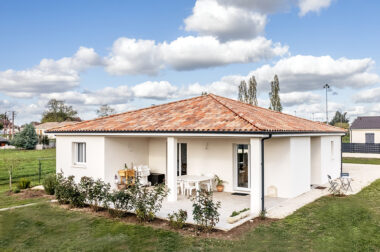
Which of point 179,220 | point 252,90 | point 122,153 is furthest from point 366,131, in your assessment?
point 179,220

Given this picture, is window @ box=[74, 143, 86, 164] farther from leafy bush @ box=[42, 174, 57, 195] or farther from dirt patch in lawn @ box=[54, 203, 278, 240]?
dirt patch in lawn @ box=[54, 203, 278, 240]

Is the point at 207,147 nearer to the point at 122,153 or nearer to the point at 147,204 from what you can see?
the point at 122,153

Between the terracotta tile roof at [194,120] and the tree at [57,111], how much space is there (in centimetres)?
9240

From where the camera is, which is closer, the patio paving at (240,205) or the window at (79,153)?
the patio paving at (240,205)

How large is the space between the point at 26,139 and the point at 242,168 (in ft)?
169

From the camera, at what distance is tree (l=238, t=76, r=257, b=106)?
5422cm

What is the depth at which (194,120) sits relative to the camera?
1297cm

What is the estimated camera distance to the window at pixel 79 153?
15927 mm

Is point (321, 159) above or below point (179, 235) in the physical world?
above

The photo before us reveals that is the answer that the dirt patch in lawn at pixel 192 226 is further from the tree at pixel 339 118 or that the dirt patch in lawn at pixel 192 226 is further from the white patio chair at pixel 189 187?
the tree at pixel 339 118

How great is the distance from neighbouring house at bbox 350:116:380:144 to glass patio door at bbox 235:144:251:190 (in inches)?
1398

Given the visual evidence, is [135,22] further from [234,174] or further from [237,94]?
[237,94]

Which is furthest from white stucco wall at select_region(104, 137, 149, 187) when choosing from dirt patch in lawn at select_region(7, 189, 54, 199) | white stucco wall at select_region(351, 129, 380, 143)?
white stucco wall at select_region(351, 129, 380, 143)

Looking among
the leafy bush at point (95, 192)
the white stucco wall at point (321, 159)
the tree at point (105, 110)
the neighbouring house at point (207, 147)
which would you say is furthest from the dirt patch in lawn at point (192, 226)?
the tree at point (105, 110)
